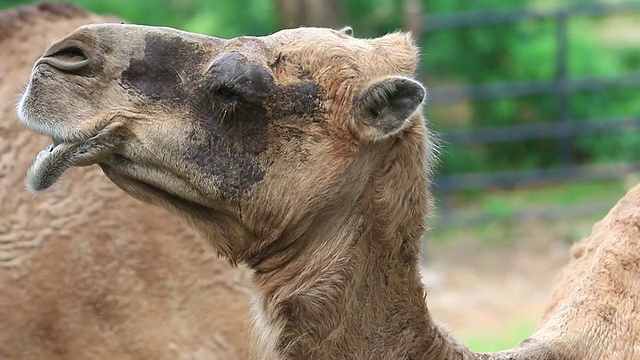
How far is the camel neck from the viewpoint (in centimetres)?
328

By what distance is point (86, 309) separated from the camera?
427cm

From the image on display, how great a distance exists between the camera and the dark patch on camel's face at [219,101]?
10.7 ft

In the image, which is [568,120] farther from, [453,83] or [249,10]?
[249,10]

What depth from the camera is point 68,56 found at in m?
3.22

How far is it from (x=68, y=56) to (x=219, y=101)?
18.1 inches

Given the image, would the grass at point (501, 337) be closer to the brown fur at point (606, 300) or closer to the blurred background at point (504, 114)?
the blurred background at point (504, 114)

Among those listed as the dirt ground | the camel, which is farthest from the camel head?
the dirt ground

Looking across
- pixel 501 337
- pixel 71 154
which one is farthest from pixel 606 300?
pixel 501 337

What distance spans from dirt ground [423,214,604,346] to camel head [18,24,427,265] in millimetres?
5069

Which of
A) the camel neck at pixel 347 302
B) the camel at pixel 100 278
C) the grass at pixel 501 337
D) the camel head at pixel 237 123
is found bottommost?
the grass at pixel 501 337

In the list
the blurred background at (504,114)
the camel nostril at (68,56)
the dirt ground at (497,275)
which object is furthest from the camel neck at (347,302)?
the blurred background at (504,114)

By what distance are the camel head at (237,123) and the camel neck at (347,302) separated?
0.10 m

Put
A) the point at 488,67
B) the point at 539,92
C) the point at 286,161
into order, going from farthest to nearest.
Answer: the point at 488,67 < the point at 539,92 < the point at 286,161

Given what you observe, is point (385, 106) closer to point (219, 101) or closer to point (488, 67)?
point (219, 101)
